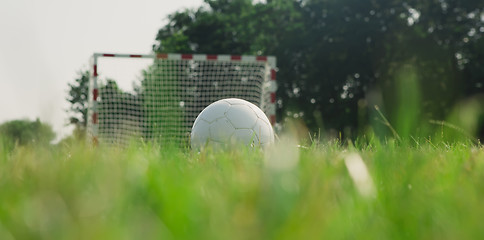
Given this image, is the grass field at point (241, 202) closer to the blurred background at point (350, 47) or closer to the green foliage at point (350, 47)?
the blurred background at point (350, 47)

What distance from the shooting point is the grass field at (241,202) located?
84 centimetres

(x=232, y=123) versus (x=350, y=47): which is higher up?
(x=350, y=47)

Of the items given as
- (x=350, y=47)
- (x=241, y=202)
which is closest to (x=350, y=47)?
(x=350, y=47)

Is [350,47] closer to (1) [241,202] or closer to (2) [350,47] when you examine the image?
(2) [350,47]

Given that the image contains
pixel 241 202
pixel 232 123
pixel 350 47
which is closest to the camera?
pixel 241 202

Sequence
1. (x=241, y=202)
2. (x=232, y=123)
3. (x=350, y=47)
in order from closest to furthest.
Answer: (x=241, y=202), (x=232, y=123), (x=350, y=47)

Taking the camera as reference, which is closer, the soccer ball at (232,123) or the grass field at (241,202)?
the grass field at (241,202)

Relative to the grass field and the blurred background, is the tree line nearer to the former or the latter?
the blurred background

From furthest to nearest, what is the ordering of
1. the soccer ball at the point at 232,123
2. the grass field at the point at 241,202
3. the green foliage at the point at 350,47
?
the green foliage at the point at 350,47 < the soccer ball at the point at 232,123 < the grass field at the point at 241,202

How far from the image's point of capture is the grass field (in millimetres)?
841

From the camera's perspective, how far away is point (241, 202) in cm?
111

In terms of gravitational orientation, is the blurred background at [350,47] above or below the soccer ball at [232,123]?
above

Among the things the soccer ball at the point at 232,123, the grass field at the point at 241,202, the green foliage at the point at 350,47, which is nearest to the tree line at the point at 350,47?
the green foliage at the point at 350,47

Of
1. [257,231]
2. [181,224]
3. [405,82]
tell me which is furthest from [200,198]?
[405,82]
